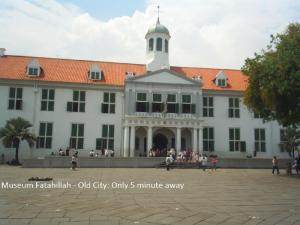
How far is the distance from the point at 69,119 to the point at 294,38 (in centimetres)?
2554

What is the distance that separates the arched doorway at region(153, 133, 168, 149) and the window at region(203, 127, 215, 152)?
449cm

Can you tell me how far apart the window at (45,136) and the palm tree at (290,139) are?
2643 cm

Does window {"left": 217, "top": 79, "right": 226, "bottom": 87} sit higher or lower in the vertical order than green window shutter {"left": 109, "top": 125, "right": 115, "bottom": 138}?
higher

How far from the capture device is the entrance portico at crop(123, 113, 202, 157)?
1537 inches

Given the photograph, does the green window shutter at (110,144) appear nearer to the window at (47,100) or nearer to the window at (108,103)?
the window at (108,103)

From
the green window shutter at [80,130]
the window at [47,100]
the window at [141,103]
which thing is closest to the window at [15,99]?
the window at [47,100]

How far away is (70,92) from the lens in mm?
40906

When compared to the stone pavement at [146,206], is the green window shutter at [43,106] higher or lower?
higher

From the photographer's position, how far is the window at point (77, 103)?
40.7 metres

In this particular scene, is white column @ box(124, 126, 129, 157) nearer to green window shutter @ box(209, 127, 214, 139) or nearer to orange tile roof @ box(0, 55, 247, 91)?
orange tile roof @ box(0, 55, 247, 91)

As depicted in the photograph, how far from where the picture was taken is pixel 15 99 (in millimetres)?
39875

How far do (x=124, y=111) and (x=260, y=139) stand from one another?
54.1 feet

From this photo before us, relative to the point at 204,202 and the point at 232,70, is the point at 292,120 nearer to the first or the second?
the point at 204,202

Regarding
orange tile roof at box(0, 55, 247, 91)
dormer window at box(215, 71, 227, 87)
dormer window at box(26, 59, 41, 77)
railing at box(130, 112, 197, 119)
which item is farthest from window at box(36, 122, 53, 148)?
dormer window at box(215, 71, 227, 87)
